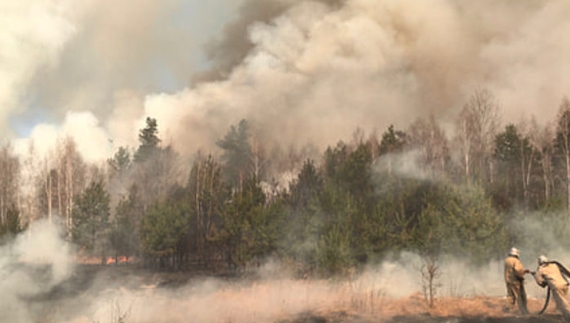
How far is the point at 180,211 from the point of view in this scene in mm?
29250

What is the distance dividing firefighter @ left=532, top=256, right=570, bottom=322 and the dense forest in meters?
8.06

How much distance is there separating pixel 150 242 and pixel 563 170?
116ft

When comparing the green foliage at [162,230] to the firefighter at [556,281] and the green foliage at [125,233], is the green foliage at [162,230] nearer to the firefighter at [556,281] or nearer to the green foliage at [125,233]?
the green foliage at [125,233]

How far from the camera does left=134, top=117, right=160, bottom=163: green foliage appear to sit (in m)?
49.1

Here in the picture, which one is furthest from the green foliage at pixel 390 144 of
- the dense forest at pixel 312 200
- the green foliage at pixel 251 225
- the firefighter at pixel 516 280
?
the firefighter at pixel 516 280

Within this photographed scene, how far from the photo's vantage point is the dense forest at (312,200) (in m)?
21.2

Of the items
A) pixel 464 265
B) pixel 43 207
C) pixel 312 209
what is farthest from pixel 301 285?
pixel 43 207

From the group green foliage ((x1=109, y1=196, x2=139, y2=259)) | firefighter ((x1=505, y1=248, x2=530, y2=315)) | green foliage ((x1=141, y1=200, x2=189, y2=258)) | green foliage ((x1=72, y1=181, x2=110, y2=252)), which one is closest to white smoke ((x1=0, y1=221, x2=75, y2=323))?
green foliage ((x1=141, y1=200, x2=189, y2=258))

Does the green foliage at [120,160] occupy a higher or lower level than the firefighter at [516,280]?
higher

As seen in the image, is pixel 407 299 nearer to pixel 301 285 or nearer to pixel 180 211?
pixel 301 285

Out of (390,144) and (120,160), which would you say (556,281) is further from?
(120,160)

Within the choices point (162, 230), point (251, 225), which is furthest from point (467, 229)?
point (162, 230)

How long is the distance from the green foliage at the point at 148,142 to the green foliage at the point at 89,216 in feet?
54.1

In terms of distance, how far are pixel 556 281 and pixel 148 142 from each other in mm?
44679
